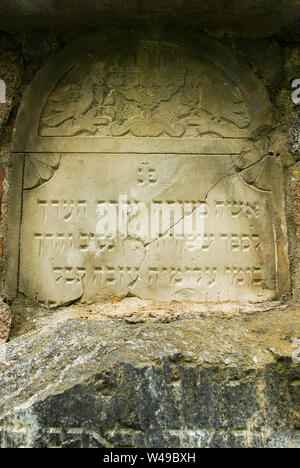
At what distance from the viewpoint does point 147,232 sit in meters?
2.14

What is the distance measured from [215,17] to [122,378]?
1857 millimetres

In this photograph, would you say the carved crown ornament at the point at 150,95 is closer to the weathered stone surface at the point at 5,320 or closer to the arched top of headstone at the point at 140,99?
the arched top of headstone at the point at 140,99

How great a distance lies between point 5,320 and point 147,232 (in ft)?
2.82

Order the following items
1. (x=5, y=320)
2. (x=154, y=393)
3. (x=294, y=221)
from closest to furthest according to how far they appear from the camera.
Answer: (x=154, y=393) < (x=5, y=320) < (x=294, y=221)

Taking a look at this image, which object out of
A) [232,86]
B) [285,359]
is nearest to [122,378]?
[285,359]

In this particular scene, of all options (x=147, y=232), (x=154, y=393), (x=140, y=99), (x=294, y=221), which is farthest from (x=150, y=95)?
(x=154, y=393)

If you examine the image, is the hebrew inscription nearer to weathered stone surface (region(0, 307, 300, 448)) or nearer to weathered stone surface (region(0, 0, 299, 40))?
weathered stone surface (region(0, 307, 300, 448))

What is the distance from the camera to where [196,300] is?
2.10 m

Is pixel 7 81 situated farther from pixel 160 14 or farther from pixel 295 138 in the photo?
pixel 295 138

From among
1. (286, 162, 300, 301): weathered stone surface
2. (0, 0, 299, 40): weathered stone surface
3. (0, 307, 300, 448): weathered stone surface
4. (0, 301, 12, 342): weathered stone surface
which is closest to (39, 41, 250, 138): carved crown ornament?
(0, 0, 299, 40): weathered stone surface

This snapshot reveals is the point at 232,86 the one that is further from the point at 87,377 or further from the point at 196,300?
the point at 87,377

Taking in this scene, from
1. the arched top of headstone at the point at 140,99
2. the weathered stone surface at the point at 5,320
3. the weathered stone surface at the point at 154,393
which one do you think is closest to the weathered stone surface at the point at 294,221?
the arched top of headstone at the point at 140,99

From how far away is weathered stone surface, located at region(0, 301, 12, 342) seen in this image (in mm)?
1974

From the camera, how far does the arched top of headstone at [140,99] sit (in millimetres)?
2197
